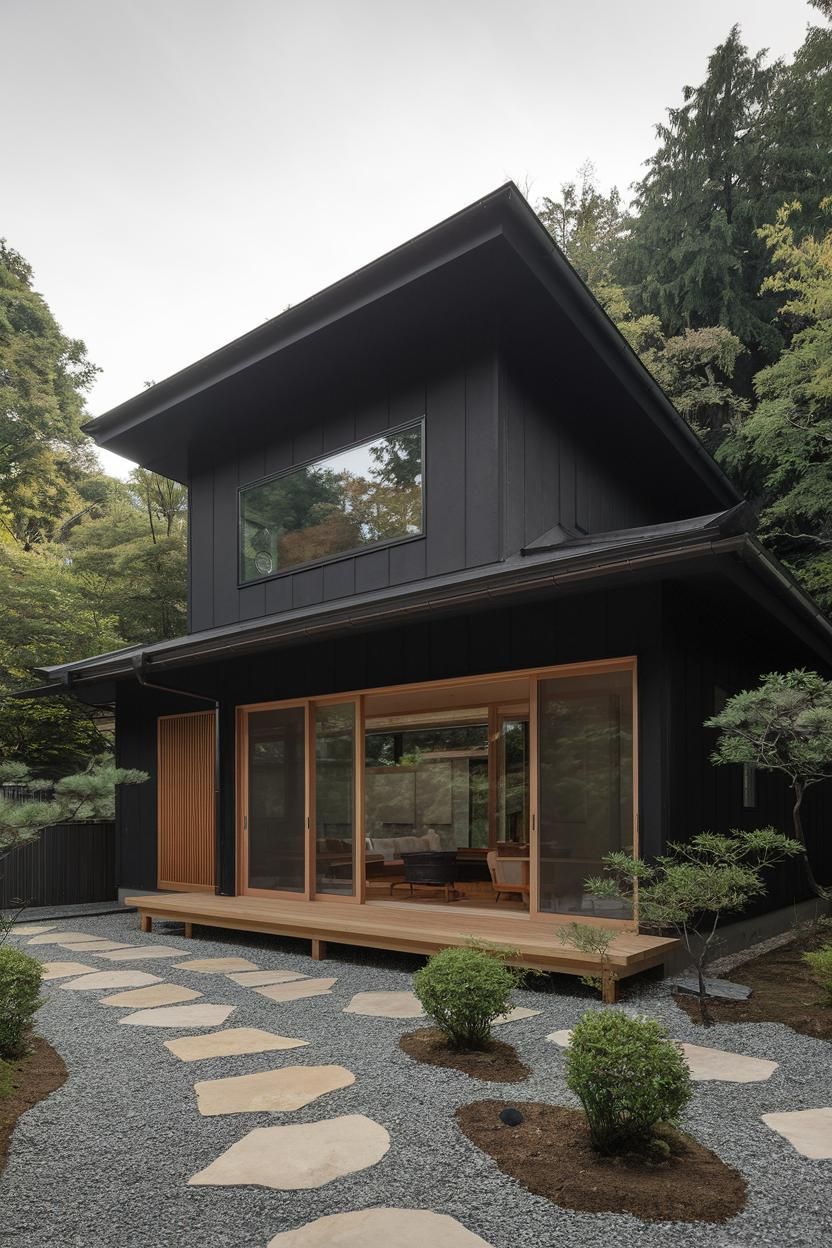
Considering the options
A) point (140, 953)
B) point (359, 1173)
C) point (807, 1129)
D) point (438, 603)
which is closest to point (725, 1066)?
point (807, 1129)

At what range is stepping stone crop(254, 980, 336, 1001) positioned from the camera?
5250mm

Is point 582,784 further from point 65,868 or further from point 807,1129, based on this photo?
point 65,868

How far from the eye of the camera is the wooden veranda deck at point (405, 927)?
498 centimetres

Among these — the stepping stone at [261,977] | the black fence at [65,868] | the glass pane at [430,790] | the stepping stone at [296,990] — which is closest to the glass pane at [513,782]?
the glass pane at [430,790]

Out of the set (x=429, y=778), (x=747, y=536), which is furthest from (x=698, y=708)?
(x=429, y=778)

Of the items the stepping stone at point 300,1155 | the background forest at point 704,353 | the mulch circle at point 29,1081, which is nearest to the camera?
the stepping stone at point 300,1155

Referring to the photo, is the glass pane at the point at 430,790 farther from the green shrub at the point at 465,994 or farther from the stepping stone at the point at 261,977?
the green shrub at the point at 465,994

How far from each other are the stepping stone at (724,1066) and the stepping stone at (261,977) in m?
2.34

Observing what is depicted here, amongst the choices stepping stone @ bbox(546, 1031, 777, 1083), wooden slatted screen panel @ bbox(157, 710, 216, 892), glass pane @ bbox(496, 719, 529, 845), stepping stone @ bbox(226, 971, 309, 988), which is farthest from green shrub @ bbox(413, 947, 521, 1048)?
wooden slatted screen panel @ bbox(157, 710, 216, 892)

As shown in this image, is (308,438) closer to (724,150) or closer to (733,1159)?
(733,1159)

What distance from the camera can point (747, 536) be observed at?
4.51m

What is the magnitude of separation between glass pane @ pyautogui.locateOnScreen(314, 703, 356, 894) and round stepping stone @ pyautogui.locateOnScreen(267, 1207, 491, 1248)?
200 inches

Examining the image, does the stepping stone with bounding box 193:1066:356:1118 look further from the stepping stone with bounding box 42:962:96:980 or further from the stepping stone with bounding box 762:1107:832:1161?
the stepping stone with bounding box 42:962:96:980

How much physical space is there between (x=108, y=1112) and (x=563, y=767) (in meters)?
3.62
